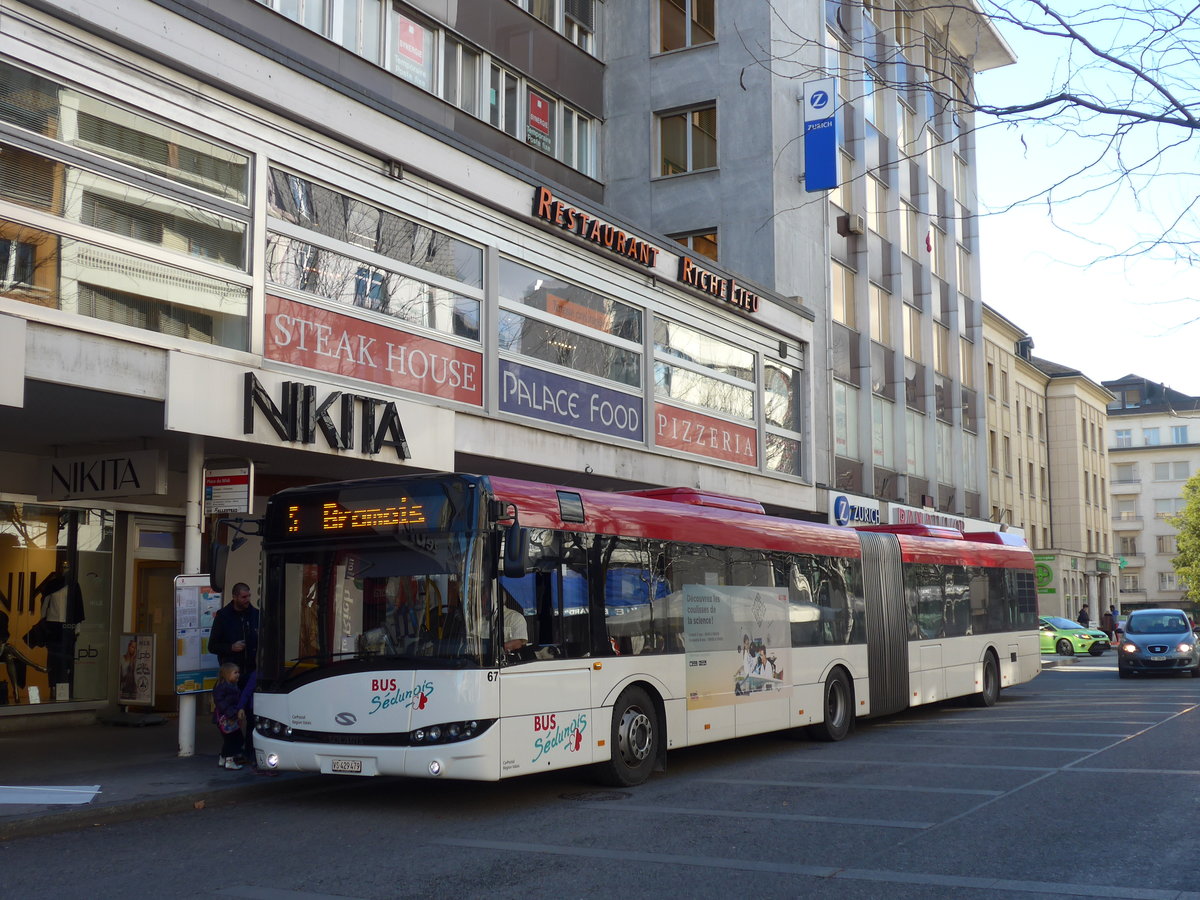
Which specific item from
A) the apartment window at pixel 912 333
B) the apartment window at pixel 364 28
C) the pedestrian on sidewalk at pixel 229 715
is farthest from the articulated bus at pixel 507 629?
the apartment window at pixel 912 333

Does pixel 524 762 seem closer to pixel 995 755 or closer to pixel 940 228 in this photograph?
pixel 995 755

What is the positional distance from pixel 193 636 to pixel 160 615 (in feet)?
18.9

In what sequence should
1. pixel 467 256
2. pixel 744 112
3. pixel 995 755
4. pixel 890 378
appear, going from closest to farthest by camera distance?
1. pixel 995 755
2. pixel 467 256
3. pixel 744 112
4. pixel 890 378

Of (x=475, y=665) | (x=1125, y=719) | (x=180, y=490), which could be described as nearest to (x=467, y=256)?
(x=180, y=490)

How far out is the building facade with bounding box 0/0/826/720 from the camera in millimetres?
12328

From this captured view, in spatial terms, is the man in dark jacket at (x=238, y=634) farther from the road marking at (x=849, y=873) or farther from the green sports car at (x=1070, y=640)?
the green sports car at (x=1070, y=640)

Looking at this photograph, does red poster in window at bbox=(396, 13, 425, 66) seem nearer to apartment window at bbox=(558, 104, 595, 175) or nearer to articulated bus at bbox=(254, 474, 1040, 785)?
apartment window at bbox=(558, 104, 595, 175)

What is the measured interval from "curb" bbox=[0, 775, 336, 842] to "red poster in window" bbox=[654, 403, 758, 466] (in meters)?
10.8

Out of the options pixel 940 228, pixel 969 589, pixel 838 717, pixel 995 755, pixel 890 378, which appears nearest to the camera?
pixel 995 755

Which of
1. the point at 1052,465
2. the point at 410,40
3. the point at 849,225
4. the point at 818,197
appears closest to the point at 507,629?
the point at 410,40

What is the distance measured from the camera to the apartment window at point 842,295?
3219cm

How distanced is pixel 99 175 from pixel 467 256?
6075 mm

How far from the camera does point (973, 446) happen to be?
4250 cm

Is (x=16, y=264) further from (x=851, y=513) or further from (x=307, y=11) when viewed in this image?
(x=851, y=513)
